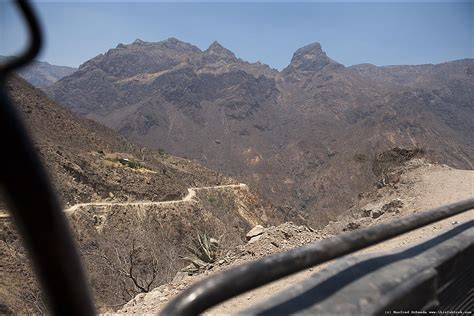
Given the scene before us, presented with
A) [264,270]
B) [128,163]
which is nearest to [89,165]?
[128,163]

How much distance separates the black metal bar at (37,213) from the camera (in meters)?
1.04

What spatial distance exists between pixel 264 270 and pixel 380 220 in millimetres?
12294

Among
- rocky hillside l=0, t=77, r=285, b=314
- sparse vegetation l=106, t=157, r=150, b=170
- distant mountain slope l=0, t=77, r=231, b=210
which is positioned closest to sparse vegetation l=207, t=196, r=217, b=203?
rocky hillside l=0, t=77, r=285, b=314

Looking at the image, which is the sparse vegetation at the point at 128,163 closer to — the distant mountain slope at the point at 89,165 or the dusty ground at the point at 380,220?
the distant mountain slope at the point at 89,165

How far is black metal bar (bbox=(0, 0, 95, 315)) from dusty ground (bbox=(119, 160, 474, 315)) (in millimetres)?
3273

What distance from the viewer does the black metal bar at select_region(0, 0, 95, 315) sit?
3.41 ft

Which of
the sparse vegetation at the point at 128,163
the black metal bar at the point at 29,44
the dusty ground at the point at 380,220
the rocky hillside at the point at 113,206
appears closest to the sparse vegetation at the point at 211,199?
the rocky hillside at the point at 113,206

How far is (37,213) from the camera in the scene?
107cm

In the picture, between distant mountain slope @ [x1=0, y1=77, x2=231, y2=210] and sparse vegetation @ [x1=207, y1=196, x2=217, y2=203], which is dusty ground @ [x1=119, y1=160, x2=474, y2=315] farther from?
sparse vegetation @ [x1=207, y1=196, x2=217, y2=203]

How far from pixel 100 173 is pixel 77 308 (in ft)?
139

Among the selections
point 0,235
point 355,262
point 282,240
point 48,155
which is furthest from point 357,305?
point 48,155

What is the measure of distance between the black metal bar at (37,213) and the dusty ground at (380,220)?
3.27 metres

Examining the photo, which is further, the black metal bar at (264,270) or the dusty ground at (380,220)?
the dusty ground at (380,220)

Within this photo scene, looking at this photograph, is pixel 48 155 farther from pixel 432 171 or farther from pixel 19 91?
pixel 432 171
